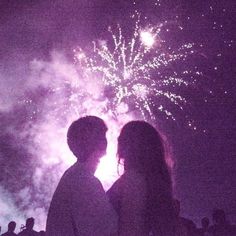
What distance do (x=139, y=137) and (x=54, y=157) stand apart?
65.4 feet

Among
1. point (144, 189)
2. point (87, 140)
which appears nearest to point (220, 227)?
point (87, 140)

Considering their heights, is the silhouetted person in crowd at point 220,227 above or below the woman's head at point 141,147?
above

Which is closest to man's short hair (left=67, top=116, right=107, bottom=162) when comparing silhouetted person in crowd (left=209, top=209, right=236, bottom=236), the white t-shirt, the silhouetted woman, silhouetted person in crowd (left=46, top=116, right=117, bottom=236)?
silhouetted person in crowd (left=46, top=116, right=117, bottom=236)

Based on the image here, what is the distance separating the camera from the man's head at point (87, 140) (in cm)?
355

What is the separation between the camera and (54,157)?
22.9 meters

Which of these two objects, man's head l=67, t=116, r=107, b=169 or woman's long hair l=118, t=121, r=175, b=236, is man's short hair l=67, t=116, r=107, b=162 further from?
woman's long hair l=118, t=121, r=175, b=236

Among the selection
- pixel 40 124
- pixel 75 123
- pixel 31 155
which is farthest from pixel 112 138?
pixel 75 123

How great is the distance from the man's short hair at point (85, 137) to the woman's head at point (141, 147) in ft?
0.79

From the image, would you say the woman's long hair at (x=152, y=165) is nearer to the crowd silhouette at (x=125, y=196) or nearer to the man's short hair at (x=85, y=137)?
the crowd silhouette at (x=125, y=196)

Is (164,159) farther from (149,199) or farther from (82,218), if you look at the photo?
(82,218)

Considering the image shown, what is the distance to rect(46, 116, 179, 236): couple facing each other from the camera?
120 inches

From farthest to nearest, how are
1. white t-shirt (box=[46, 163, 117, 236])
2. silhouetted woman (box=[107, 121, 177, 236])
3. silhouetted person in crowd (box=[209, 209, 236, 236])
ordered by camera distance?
silhouetted person in crowd (box=[209, 209, 236, 236]) < white t-shirt (box=[46, 163, 117, 236]) < silhouetted woman (box=[107, 121, 177, 236])

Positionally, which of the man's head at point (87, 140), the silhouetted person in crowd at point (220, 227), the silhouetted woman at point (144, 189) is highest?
the silhouetted person in crowd at point (220, 227)

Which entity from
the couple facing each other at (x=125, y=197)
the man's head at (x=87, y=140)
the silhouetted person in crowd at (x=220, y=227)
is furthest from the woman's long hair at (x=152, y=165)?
the silhouetted person in crowd at (x=220, y=227)
